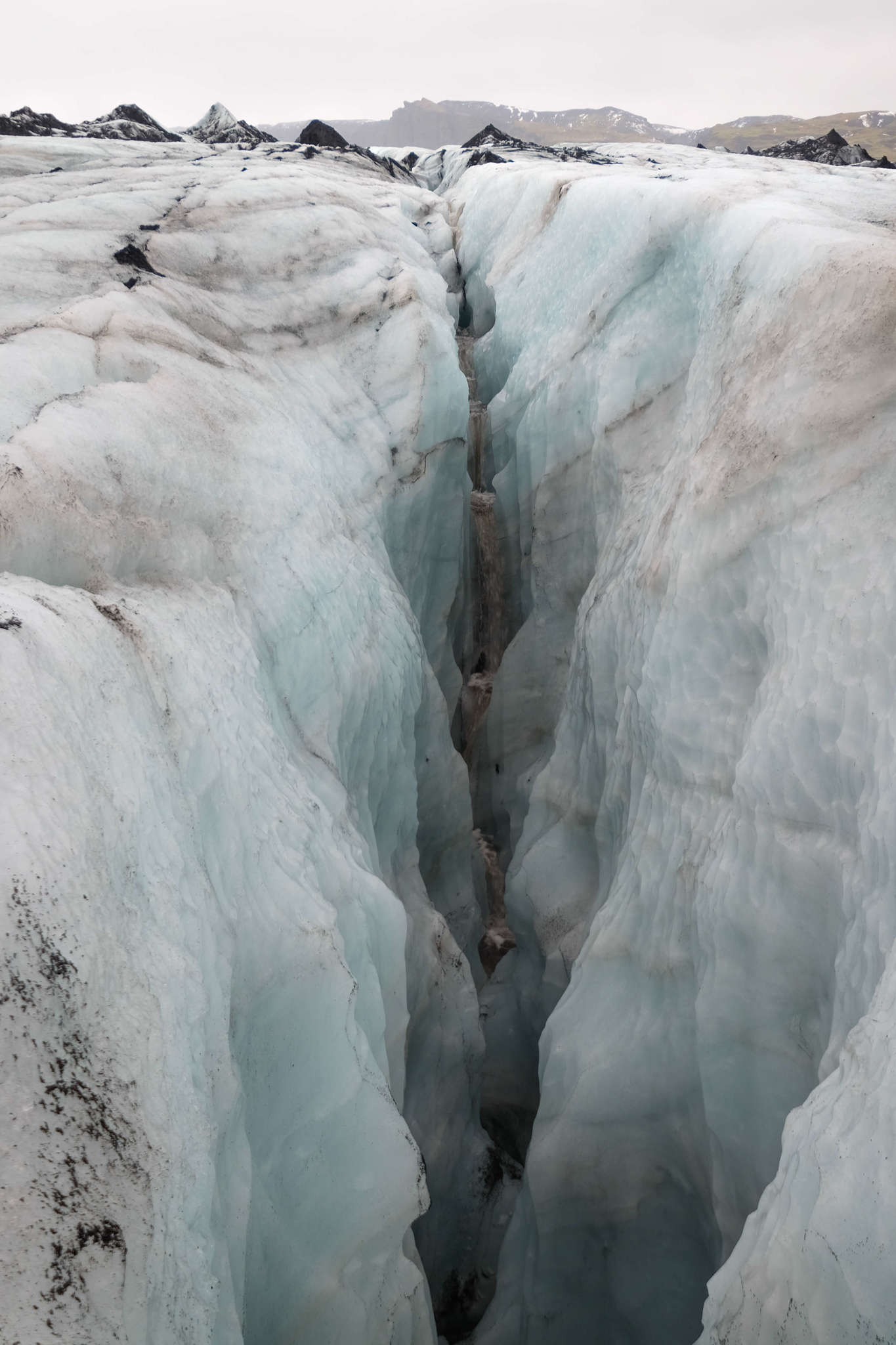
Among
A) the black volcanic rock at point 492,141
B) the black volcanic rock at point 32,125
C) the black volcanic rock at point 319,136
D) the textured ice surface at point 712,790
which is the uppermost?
the black volcanic rock at point 492,141

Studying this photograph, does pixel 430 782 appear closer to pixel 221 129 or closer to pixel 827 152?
pixel 827 152

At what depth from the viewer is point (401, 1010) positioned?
11.9 feet

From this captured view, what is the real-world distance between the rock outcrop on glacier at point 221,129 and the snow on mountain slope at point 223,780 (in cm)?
957

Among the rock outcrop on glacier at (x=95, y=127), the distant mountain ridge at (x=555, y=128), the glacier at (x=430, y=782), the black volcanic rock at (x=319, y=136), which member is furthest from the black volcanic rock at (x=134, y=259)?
the distant mountain ridge at (x=555, y=128)

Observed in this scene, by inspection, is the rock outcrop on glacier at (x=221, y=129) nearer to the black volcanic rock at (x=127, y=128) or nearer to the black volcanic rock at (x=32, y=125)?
the black volcanic rock at (x=127, y=128)

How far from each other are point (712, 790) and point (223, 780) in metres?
1.90

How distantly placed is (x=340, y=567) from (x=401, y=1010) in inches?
79.6

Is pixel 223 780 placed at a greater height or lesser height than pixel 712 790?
greater

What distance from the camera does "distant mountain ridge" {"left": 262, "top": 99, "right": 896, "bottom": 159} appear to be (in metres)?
40.4

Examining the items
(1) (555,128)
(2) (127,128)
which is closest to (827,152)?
(2) (127,128)

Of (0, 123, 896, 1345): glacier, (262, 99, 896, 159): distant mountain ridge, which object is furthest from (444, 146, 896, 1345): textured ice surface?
(262, 99, 896, 159): distant mountain ridge

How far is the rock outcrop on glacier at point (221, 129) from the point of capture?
14094 mm

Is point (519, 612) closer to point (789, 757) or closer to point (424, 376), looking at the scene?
point (424, 376)

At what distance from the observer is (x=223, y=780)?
8.81 ft
